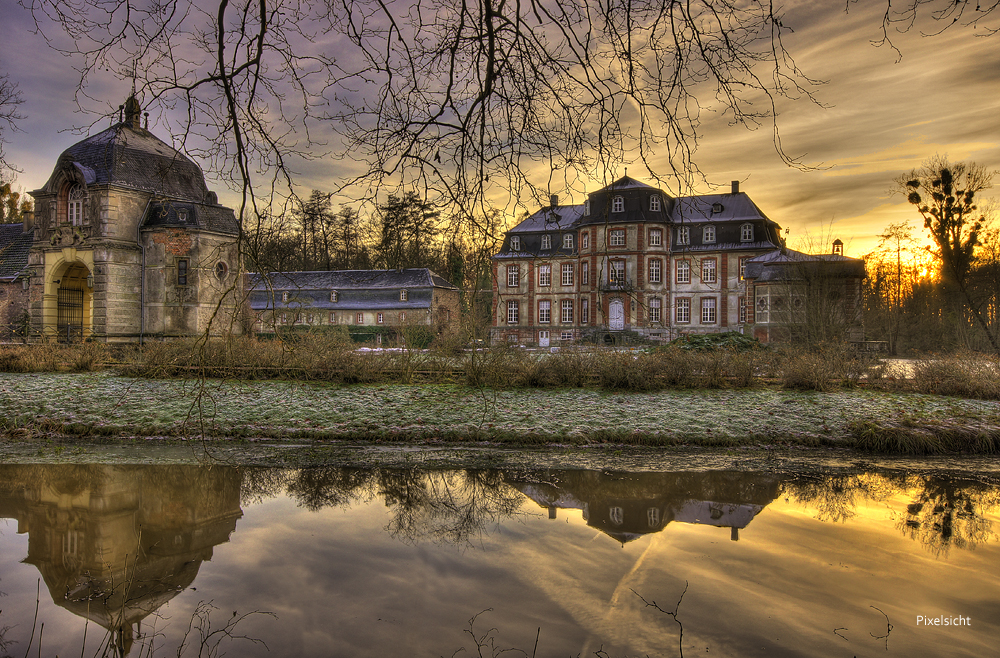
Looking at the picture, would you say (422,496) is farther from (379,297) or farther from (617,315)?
(379,297)

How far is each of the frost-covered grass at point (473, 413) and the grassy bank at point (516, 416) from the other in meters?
0.03

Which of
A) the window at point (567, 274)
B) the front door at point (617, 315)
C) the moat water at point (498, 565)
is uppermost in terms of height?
the window at point (567, 274)

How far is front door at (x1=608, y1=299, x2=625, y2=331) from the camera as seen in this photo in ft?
123

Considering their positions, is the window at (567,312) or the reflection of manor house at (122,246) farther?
the window at (567,312)

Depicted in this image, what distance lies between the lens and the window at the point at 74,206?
93.7ft

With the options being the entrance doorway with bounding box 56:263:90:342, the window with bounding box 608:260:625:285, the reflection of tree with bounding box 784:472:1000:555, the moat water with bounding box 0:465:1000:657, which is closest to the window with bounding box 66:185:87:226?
the entrance doorway with bounding box 56:263:90:342

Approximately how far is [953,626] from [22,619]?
7526 mm

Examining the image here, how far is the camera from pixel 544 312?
1610 inches

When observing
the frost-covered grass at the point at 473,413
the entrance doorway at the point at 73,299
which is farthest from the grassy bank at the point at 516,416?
the entrance doorway at the point at 73,299

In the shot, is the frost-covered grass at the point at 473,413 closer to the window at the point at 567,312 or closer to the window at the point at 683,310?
the window at the point at 683,310

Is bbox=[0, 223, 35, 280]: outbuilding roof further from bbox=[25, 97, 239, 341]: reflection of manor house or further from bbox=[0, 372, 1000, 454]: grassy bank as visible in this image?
bbox=[0, 372, 1000, 454]: grassy bank

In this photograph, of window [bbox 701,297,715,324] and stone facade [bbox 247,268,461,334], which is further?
stone facade [bbox 247,268,461,334]

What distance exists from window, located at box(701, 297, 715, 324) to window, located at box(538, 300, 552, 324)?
1015cm

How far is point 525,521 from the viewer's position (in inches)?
280
